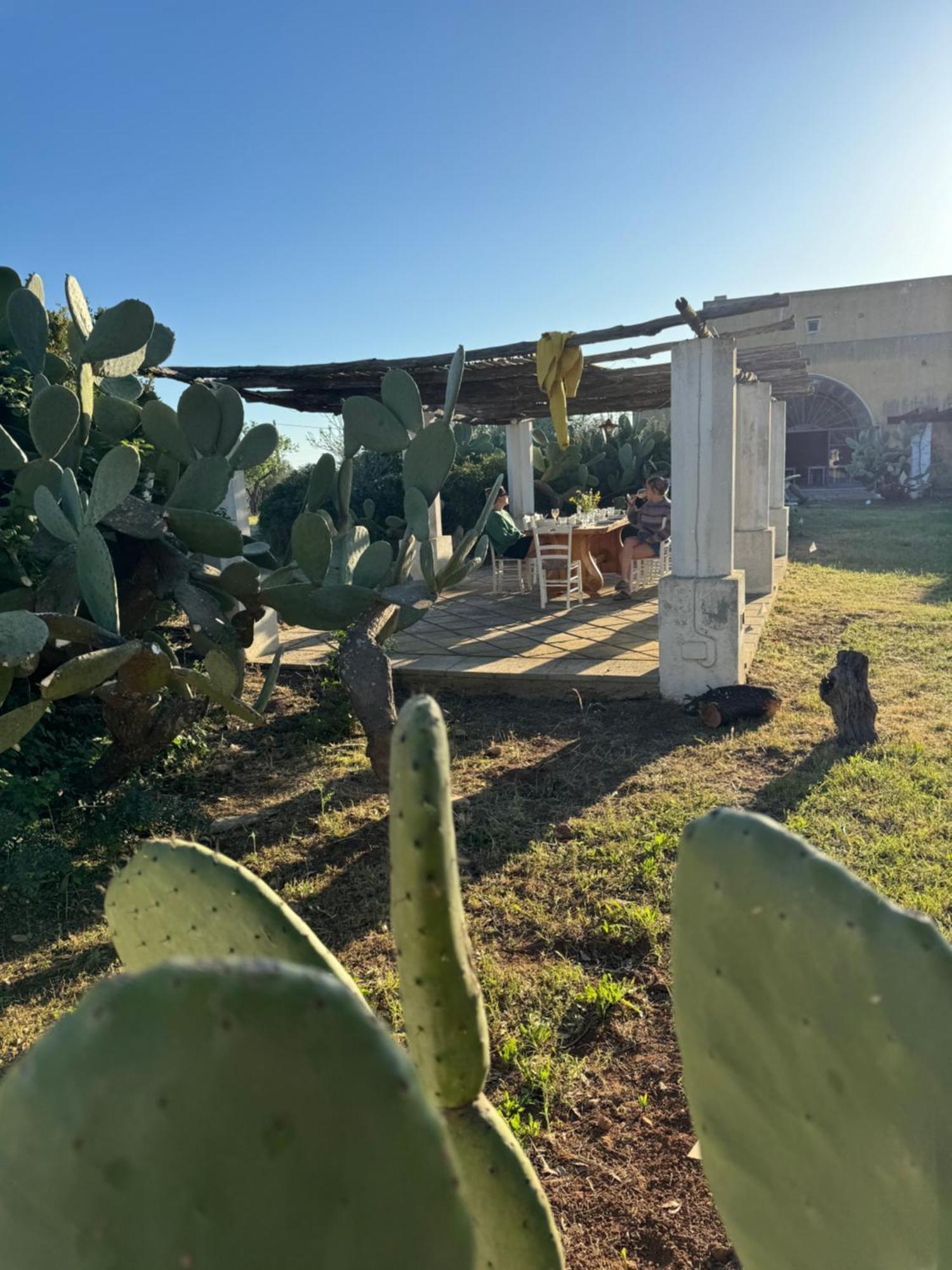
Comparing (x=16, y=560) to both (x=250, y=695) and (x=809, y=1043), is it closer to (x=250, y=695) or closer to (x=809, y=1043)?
(x=250, y=695)

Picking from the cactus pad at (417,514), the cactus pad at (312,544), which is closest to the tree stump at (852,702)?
the cactus pad at (417,514)

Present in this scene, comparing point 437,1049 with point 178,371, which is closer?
point 437,1049

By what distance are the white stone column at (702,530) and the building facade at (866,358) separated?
23.0 m

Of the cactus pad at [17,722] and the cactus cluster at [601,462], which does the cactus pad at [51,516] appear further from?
the cactus cluster at [601,462]

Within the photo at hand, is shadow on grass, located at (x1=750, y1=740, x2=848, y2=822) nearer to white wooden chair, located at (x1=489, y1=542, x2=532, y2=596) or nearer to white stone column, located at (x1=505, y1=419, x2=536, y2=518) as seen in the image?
white wooden chair, located at (x1=489, y1=542, x2=532, y2=596)

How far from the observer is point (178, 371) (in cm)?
682

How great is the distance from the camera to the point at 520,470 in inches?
472

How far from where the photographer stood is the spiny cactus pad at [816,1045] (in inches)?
29.1

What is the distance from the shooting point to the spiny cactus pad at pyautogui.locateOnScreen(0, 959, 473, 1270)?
0.46 meters

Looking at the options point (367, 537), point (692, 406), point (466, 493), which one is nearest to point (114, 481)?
point (367, 537)

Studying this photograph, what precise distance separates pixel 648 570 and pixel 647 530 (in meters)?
0.73

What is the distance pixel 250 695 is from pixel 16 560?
2613 millimetres

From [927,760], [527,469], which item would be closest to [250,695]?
[927,760]

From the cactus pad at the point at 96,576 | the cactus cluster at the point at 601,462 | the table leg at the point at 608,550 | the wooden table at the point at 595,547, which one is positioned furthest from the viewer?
the cactus cluster at the point at 601,462
